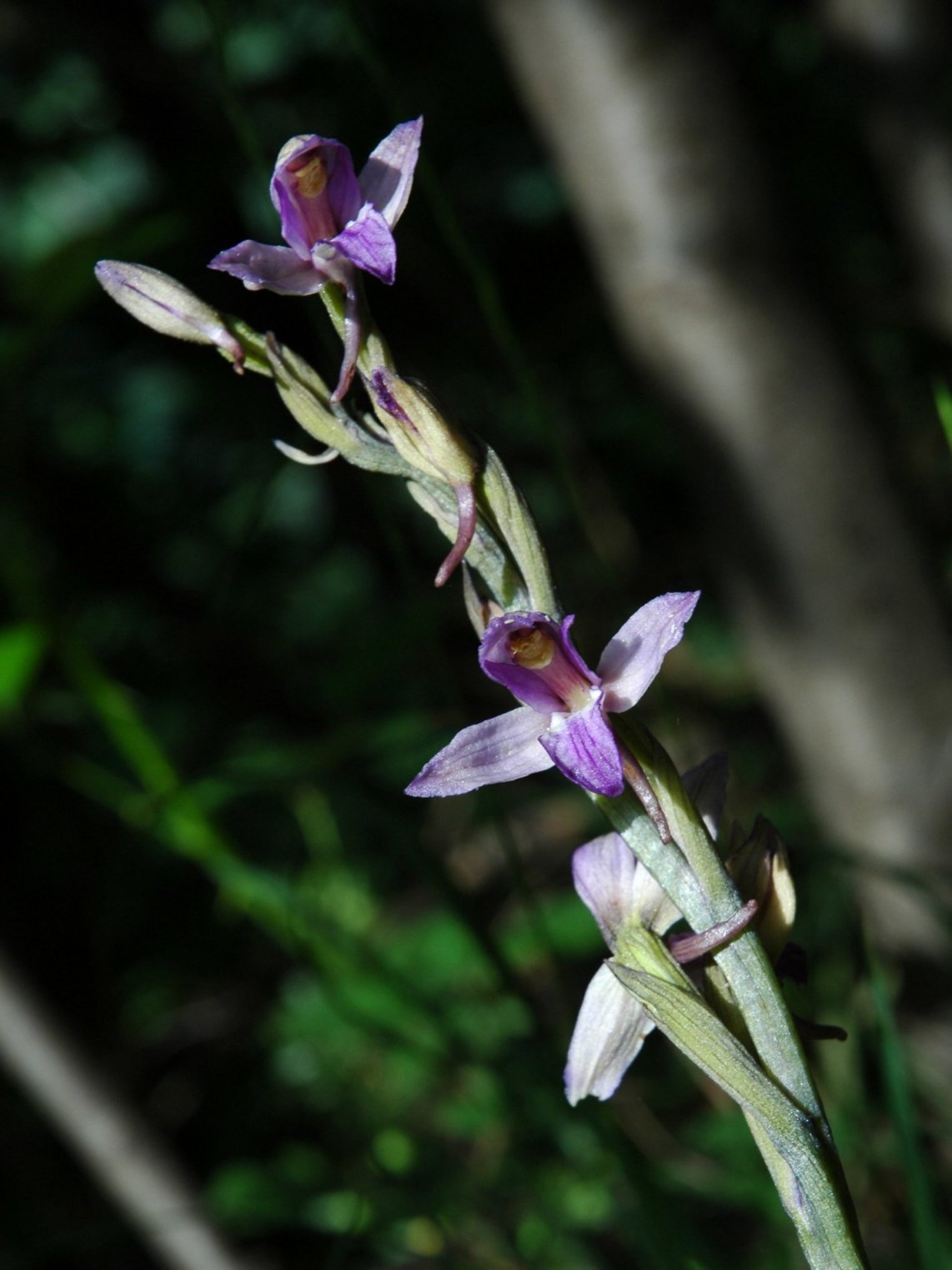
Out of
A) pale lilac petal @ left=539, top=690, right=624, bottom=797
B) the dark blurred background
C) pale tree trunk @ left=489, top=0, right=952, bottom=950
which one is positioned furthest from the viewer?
pale tree trunk @ left=489, top=0, right=952, bottom=950

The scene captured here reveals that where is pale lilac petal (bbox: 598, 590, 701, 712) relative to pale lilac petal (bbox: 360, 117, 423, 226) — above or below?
below

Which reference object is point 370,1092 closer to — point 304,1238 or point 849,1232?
point 304,1238

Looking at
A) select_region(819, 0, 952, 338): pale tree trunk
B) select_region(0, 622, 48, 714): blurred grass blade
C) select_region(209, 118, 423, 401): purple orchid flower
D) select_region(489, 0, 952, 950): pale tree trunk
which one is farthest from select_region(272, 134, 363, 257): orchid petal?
select_region(819, 0, 952, 338): pale tree trunk

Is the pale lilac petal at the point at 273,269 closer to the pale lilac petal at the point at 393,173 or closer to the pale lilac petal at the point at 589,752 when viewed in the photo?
the pale lilac petal at the point at 393,173

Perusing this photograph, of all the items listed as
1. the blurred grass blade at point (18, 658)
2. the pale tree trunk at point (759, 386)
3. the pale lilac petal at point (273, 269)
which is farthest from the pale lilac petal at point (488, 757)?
the pale tree trunk at point (759, 386)

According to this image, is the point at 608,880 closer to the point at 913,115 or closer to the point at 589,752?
the point at 589,752

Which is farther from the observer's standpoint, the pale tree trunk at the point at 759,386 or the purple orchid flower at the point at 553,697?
the pale tree trunk at the point at 759,386

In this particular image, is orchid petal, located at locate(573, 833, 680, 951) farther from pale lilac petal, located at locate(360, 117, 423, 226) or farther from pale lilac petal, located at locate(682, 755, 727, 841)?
pale lilac petal, located at locate(360, 117, 423, 226)

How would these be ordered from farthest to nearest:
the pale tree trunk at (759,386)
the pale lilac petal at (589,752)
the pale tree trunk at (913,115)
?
the pale tree trunk at (913,115) < the pale tree trunk at (759,386) < the pale lilac petal at (589,752)
